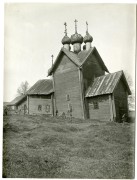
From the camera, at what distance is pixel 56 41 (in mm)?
17109

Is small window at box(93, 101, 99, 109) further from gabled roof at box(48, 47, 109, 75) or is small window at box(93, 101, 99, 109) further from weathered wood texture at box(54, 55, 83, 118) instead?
gabled roof at box(48, 47, 109, 75)

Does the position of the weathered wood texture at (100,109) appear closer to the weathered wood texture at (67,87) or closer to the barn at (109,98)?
the barn at (109,98)

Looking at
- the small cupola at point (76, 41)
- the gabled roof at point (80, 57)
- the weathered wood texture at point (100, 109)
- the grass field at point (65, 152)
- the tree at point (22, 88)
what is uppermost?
the small cupola at point (76, 41)

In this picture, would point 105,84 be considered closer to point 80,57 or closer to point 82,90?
point 82,90

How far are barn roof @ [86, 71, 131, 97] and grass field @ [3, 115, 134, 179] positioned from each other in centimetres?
542

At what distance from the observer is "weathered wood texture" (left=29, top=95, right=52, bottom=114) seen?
26.7m

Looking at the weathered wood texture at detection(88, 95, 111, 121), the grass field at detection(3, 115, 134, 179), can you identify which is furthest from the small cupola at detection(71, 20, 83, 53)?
the grass field at detection(3, 115, 134, 179)

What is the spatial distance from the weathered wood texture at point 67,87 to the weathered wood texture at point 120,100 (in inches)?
128

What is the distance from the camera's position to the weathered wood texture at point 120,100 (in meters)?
22.7

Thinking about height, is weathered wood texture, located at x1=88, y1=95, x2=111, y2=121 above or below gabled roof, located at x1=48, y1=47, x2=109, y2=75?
below

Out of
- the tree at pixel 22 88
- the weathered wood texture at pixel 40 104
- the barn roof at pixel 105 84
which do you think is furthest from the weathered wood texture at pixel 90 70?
the tree at pixel 22 88

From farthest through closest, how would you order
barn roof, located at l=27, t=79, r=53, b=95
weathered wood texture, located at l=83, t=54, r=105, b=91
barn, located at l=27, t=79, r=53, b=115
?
1. barn roof, located at l=27, t=79, r=53, b=95
2. barn, located at l=27, t=79, r=53, b=115
3. weathered wood texture, located at l=83, t=54, r=105, b=91

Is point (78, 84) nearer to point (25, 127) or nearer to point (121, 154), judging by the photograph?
point (25, 127)

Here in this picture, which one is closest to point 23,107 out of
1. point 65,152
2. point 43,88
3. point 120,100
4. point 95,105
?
point 43,88
